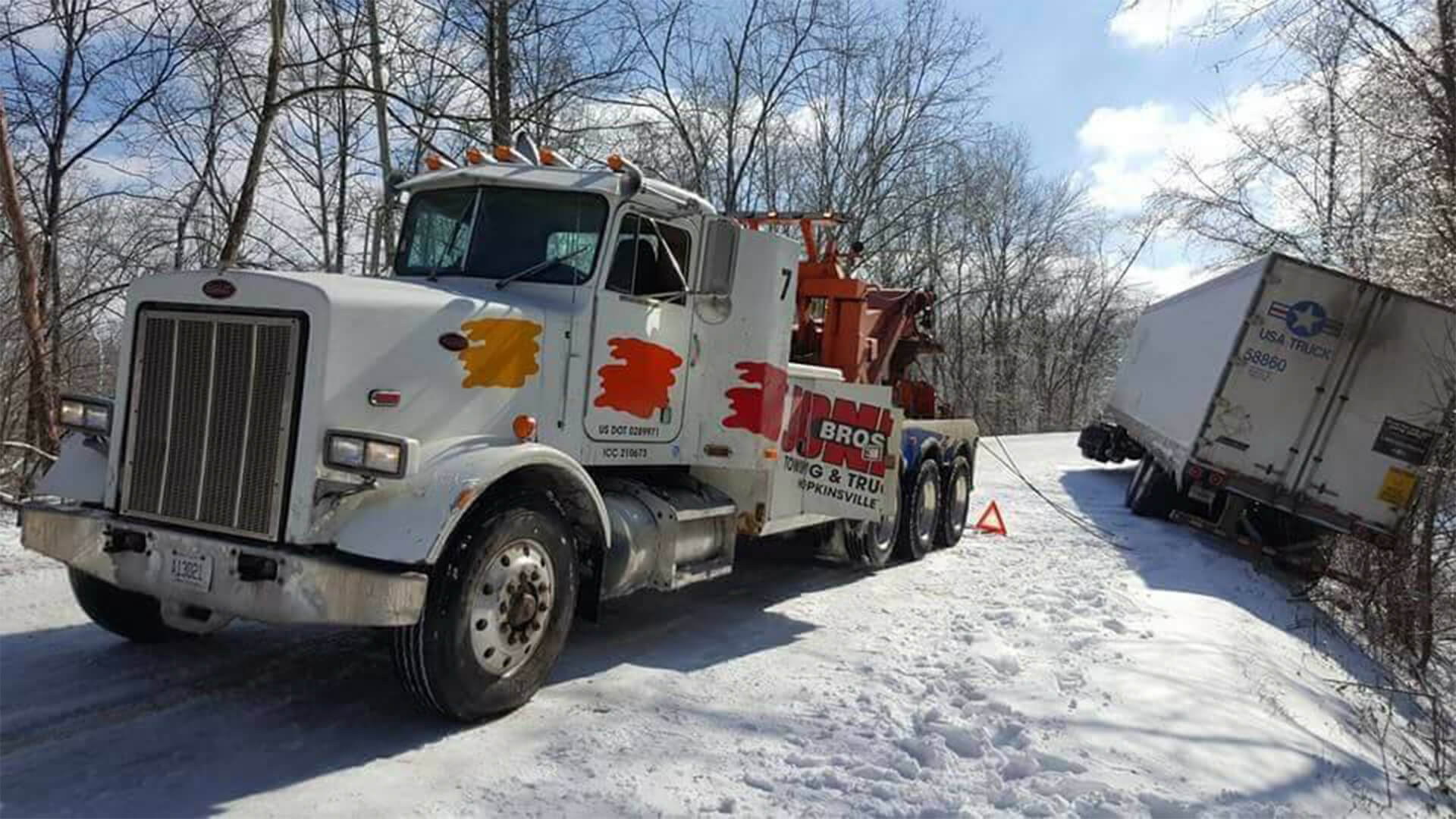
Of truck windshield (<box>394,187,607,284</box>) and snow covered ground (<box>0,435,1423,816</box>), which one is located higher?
truck windshield (<box>394,187,607,284</box>)

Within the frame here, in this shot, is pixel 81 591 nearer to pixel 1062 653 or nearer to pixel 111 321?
pixel 1062 653

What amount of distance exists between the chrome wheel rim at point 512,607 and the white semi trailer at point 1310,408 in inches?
355

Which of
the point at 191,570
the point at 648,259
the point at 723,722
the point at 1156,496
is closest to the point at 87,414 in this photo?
the point at 191,570

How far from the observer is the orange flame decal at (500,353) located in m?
4.73

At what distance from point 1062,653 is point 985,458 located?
14.1 meters

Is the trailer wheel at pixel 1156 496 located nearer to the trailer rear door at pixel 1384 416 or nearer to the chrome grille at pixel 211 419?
the trailer rear door at pixel 1384 416

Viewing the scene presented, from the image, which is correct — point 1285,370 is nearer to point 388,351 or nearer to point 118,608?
point 388,351

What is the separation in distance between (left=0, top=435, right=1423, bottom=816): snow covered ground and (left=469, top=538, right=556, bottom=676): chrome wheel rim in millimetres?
Answer: 335

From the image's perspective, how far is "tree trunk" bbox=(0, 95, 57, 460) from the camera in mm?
8398

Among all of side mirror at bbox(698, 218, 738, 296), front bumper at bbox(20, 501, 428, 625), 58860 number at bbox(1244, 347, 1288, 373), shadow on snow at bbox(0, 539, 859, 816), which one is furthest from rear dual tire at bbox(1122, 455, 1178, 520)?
front bumper at bbox(20, 501, 428, 625)

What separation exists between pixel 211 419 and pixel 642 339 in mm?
2417

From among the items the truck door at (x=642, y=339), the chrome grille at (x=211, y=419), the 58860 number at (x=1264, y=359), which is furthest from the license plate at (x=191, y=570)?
the 58860 number at (x=1264, y=359)

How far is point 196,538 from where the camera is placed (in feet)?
13.6

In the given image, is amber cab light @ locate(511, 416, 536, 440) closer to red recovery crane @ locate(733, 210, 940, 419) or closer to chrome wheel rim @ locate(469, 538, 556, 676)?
chrome wheel rim @ locate(469, 538, 556, 676)
